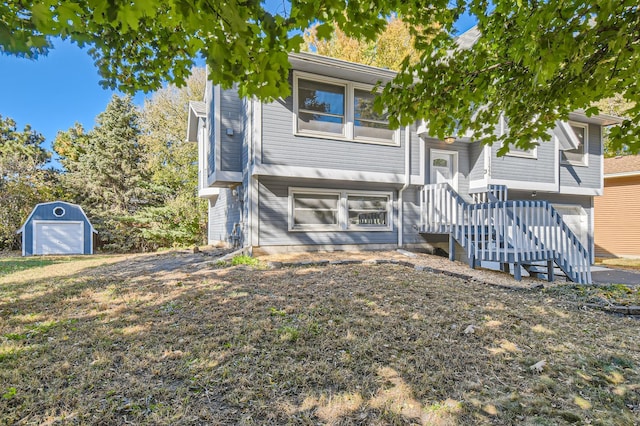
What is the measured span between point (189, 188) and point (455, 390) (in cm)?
1792

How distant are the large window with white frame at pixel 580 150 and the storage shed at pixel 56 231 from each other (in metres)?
20.3

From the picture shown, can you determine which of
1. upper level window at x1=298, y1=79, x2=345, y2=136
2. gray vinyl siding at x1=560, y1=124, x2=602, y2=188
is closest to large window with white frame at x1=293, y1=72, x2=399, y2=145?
upper level window at x1=298, y1=79, x2=345, y2=136

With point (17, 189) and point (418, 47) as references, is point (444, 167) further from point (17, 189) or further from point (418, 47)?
point (17, 189)

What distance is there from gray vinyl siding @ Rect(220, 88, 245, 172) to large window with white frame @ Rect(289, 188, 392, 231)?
2256 millimetres

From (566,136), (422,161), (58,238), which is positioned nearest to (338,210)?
(422,161)

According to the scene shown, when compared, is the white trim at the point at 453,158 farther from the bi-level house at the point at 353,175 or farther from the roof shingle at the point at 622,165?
the roof shingle at the point at 622,165

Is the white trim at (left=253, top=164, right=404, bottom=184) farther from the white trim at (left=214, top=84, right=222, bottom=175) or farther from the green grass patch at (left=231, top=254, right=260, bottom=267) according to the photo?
the green grass patch at (left=231, top=254, right=260, bottom=267)

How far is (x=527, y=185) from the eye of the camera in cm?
1071

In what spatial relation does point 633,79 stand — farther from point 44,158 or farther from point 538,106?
point 44,158

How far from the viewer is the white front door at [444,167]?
34.6 feet

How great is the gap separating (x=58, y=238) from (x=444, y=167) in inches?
640

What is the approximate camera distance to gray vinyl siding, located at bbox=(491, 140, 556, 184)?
34.2ft

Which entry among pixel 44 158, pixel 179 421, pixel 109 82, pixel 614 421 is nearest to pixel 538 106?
pixel 614 421

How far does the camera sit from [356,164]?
9.07 meters
